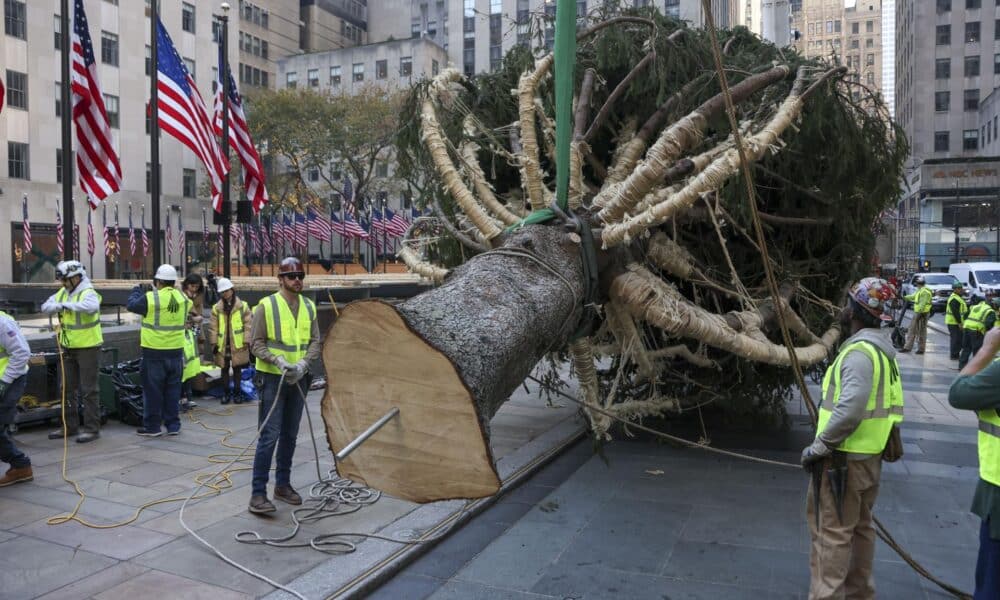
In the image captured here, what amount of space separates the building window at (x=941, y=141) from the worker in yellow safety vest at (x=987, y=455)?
7782 cm

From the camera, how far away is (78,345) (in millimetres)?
8438

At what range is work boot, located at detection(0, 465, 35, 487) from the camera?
22.1 ft

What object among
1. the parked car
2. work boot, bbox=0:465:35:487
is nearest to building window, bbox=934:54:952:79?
the parked car

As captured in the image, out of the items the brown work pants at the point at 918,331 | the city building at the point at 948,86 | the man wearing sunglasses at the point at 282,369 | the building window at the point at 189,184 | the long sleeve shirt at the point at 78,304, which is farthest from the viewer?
the city building at the point at 948,86

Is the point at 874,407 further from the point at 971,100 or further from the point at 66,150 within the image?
the point at 971,100

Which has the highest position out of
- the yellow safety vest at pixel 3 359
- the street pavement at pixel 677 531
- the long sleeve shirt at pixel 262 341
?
the long sleeve shirt at pixel 262 341

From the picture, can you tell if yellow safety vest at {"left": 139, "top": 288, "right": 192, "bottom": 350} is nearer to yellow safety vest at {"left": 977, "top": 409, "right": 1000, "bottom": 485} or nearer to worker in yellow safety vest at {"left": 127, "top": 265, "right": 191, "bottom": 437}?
worker in yellow safety vest at {"left": 127, "top": 265, "right": 191, "bottom": 437}

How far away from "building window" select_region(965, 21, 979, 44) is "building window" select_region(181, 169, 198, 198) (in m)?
64.6

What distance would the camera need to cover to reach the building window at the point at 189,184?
4988 centimetres

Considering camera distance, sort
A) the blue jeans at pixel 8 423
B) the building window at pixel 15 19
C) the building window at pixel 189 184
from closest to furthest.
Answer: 1. the blue jeans at pixel 8 423
2. the building window at pixel 15 19
3. the building window at pixel 189 184

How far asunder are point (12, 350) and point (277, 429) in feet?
8.23

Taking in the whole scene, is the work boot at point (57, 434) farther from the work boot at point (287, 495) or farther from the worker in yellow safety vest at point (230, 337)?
the work boot at point (287, 495)

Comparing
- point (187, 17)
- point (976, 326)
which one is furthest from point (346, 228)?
point (976, 326)

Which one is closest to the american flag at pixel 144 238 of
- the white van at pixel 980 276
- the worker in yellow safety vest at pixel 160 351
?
the worker in yellow safety vest at pixel 160 351
